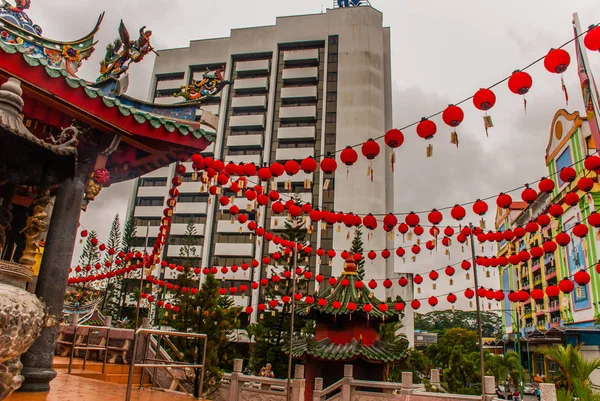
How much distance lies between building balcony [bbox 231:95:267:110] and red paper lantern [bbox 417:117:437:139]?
3726 cm

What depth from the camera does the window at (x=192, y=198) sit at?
42.5 metres

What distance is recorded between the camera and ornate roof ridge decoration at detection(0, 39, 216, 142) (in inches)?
242

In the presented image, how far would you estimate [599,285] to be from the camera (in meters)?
24.7

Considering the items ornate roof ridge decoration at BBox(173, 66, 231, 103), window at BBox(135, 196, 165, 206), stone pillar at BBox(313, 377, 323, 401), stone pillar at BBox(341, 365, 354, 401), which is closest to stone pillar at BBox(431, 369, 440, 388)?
stone pillar at BBox(341, 365, 354, 401)

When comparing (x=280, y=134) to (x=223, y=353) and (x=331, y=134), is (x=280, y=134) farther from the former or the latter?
(x=223, y=353)

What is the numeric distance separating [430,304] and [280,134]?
30913 millimetres

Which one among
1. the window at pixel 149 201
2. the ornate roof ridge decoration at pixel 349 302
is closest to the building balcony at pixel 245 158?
the window at pixel 149 201

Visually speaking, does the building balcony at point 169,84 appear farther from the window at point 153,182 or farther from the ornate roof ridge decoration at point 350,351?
the ornate roof ridge decoration at point 350,351

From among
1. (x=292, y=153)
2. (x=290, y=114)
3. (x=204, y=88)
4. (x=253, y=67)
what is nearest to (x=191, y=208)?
(x=292, y=153)

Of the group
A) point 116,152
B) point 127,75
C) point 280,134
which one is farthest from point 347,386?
point 280,134

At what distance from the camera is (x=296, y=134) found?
4172 cm

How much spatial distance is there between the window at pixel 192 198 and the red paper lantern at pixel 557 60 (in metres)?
38.5

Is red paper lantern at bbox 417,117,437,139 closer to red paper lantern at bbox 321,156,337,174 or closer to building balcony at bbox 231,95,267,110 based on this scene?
red paper lantern at bbox 321,156,337,174

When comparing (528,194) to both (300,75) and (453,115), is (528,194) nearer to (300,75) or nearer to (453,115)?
(453,115)
